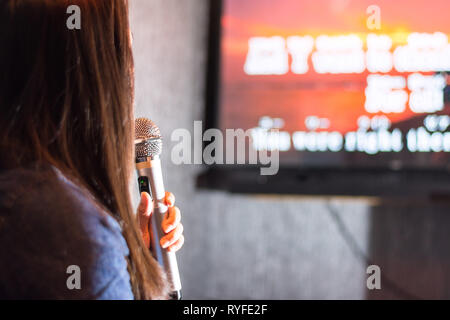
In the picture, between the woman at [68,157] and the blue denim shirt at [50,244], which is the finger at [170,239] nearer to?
the woman at [68,157]

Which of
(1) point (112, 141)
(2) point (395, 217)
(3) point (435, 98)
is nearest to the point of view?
(1) point (112, 141)

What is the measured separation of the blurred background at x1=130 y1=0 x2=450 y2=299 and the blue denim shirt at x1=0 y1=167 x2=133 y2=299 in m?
0.91

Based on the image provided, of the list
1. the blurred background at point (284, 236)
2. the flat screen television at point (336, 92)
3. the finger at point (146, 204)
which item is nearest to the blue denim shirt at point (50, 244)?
the finger at point (146, 204)

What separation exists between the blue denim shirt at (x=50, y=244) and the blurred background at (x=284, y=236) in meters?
0.91

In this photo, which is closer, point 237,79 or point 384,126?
point 384,126

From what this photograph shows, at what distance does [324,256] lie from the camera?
63.9 inches

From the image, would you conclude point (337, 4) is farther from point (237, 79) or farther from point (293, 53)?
point (237, 79)

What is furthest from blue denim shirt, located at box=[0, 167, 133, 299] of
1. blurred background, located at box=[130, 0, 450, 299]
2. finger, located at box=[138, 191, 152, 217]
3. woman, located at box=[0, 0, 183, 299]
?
blurred background, located at box=[130, 0, 450, 299]

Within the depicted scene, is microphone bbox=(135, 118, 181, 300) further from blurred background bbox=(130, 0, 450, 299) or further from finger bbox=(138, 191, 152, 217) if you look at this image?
blurred background bbox=(130, 0, 450, 299)

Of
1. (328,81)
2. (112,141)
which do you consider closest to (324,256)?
(328,81)

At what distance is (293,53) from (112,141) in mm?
1039

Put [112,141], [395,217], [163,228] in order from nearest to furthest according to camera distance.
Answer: [112,141], [163,228], [395,217]

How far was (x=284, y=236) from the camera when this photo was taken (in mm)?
1648

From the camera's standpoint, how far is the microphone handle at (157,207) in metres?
0.71
